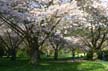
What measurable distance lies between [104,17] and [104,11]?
4.26 ft

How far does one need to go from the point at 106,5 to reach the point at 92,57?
359 inches

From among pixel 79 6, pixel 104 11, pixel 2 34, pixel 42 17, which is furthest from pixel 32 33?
pixel 2 34

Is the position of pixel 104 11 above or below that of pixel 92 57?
above

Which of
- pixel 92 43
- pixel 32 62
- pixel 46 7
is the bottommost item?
pixel 32 62

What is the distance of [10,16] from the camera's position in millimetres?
21625

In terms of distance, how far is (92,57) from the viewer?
116ft

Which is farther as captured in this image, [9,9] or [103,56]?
[103,56]

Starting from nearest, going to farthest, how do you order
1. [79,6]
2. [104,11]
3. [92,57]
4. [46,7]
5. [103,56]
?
1. [46,7]
2. [79,6]
3. [104,11]
4. [92,57]
5. [103,56]

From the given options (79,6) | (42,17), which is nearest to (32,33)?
(42,17)

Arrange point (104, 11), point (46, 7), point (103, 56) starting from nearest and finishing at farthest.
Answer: point (46, 7)
point (104, 11)
point (103, 56)

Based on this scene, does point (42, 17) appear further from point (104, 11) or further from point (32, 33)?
point (104, 11)

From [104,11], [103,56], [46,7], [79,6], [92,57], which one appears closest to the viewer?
[46,7]

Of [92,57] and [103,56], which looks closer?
[92,57]

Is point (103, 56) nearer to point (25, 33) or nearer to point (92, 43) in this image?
point (92, 43)
